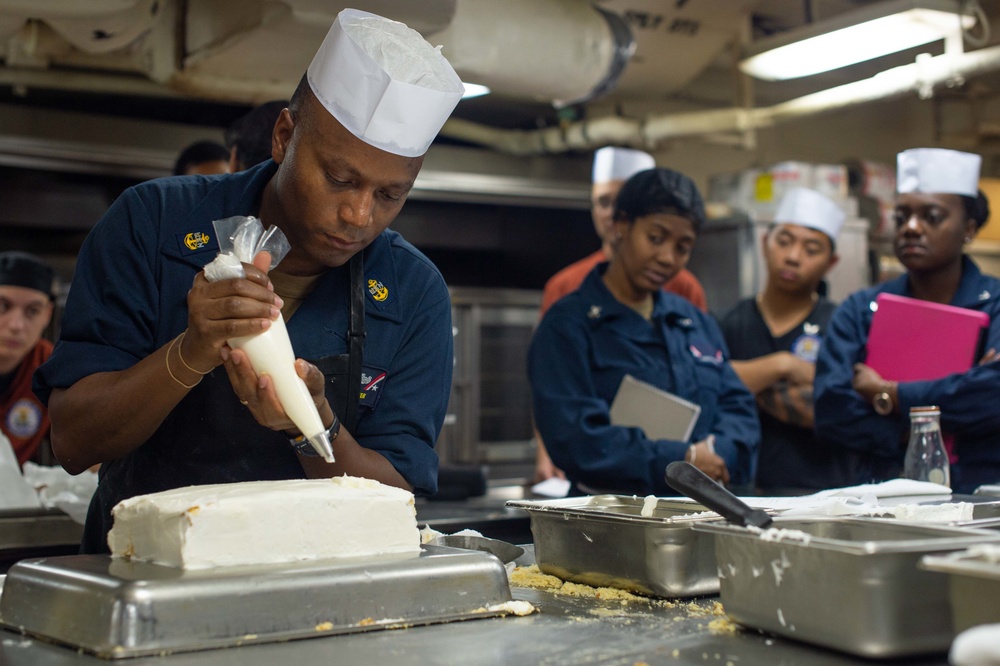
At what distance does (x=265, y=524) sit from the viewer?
1229 mm

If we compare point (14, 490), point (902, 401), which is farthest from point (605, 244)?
point (14, 490)

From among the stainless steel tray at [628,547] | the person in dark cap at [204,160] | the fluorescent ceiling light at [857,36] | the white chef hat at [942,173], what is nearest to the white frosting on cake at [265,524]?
the stainless steel tray at [628,547]

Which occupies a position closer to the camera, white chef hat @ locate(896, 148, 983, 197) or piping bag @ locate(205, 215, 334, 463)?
piping bag @ locate(205, 215, 334, 463)

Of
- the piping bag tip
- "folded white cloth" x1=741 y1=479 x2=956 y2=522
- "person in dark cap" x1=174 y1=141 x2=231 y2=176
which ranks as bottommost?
"folded white cloth" x1=741 y1=479 x2=956 y2=522

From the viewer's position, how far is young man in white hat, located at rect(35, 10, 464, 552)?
1.44 meters

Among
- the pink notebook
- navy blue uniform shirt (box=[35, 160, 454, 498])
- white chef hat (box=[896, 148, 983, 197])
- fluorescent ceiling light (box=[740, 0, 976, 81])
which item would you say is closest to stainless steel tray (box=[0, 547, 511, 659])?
navy blue uniform shirt (box=[35, 160, 454, 498])

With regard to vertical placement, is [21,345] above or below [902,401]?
above

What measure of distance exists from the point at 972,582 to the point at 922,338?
2.07m

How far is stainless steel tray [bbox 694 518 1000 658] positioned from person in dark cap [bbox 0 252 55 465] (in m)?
2.98

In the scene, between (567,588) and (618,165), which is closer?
(567,588)

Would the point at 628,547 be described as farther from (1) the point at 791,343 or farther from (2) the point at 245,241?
(1) the point at 791,343

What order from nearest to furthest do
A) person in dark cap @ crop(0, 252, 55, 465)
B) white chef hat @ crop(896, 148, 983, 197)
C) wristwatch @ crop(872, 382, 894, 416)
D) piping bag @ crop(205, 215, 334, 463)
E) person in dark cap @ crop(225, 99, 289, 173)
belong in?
piping bag @ crop(205, 215, 334, 463) < person in dark cap @ crop(225, 99, 289, 173) < wristwatch @ crop(872, 382, 894, 416) < white chef hat @ crop(896, 148, 983, 197) < person in dark cap @ crop(0, 252, 55, 465)

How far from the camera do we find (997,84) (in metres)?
6.78

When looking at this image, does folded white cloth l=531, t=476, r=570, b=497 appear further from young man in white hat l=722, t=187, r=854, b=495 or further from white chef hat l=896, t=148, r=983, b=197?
white chef hat l=896, t=148, r=983, b=197
